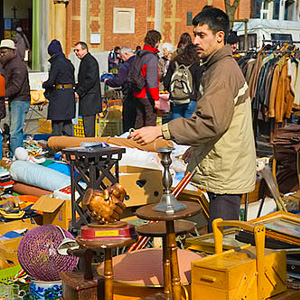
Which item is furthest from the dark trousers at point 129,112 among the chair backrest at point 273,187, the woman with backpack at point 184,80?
the chair backrest at point 273,187

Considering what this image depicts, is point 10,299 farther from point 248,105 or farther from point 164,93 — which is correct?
point 164,93

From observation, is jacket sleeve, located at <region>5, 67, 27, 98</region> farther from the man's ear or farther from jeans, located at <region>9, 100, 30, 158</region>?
the man's ear

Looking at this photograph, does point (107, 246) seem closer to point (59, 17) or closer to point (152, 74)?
point (152, 74)

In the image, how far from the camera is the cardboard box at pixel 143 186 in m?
5.68

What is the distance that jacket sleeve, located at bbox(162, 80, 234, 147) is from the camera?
148 inches

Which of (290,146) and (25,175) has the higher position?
(290,146)

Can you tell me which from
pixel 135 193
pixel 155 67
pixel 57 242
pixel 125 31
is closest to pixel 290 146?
pixel 135 193

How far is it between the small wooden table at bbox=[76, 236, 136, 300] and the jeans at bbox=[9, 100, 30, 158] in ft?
23.1

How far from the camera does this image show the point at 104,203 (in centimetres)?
314

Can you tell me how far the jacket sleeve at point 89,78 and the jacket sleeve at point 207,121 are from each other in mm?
6695

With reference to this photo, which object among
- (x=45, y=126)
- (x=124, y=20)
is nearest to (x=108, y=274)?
(x=45, y=126)

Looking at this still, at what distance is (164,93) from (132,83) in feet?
11.2

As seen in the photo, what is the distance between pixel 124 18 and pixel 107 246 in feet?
77.5

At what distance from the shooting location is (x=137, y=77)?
943 centimetres
